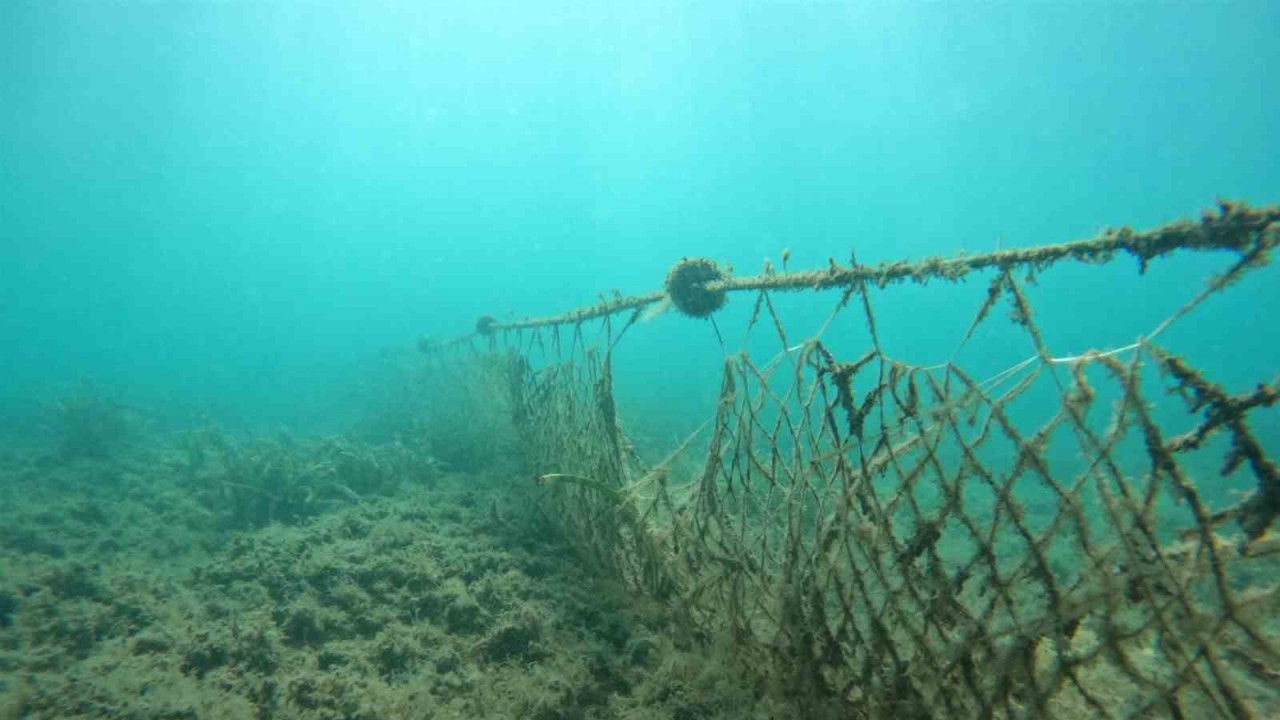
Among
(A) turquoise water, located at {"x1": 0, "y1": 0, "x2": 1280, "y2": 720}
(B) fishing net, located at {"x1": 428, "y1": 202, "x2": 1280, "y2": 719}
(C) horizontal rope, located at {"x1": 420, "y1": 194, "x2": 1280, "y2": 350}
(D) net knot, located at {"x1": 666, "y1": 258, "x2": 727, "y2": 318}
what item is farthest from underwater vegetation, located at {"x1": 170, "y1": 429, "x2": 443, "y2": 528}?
(C) horizontal rope, located at {"x1": 420, "y1": 194, "x2": 1280, "y2": 350}

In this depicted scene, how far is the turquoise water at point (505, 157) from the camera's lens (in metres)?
63.3

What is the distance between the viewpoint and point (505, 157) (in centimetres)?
16262

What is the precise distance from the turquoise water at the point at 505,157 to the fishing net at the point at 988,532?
2776 centimetres

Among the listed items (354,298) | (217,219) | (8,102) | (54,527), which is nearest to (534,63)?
(354,298)

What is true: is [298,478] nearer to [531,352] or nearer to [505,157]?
[531,352]

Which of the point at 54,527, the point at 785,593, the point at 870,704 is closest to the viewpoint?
the point at 870,704

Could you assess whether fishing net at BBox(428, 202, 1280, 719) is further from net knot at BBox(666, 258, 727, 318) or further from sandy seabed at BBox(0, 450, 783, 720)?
sandy seabed at BBox(0, 450, 783, 720)

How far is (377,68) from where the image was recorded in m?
129

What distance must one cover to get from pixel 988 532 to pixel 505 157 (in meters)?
175

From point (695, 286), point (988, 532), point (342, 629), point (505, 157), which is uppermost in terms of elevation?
point (505, 157)

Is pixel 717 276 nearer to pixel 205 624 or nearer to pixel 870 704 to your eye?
pixel 870 704

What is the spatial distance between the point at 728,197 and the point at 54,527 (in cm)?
16719

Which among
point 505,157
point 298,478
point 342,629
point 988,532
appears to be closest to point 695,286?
point 988,532

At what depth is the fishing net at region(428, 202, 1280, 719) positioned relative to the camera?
5.79ft
